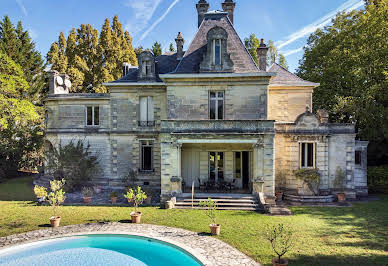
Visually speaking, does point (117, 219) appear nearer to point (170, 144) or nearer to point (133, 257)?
point (133, 257)

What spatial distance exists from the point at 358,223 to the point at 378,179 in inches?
422

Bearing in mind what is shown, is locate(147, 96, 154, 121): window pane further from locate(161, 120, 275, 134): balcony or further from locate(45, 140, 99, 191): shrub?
locate(45, 140, 99, 191): shrub

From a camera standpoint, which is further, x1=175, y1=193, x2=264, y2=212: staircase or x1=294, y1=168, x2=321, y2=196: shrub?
x1=294, y1=168, x2=321, y2=196: shrub

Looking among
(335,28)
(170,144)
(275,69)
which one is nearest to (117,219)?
(170,144)

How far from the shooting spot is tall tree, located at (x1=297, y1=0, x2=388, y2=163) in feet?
71.8

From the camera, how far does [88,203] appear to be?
17453 millimetres

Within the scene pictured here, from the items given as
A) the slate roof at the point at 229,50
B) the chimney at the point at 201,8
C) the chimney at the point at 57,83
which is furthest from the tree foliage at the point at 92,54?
the slate roof at the point at 229,50

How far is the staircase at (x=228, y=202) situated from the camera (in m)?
15.8

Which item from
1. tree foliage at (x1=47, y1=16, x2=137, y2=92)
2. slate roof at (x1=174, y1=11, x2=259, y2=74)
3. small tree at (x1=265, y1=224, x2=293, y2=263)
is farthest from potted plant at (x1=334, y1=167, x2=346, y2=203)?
tree foliage at (x1=47, y1=16, x2=137, y2=92)

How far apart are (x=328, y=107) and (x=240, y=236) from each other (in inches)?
868

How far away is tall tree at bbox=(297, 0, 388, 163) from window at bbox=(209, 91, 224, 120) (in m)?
11.7

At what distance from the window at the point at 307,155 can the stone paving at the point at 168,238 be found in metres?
11.2

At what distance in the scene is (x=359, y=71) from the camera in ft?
75.3

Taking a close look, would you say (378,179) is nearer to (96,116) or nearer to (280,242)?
(280,242)
